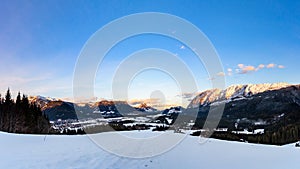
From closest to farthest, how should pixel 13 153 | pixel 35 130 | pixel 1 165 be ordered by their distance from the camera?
pixel 1 165 → pixel 13 153 → pixel 35 130

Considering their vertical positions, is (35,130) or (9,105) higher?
(9,105)

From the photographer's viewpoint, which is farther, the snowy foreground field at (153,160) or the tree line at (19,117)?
the tree line at (19,117)

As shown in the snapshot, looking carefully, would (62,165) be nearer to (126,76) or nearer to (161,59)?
(126,76)

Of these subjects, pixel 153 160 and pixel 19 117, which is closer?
pixel 153 160

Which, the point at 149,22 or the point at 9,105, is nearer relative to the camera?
the point at 149,22

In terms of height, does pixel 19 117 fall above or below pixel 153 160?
above

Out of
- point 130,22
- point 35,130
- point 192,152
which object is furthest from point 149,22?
point 35,130

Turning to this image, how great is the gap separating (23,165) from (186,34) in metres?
6.98

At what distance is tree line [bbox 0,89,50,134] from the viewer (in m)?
36.0

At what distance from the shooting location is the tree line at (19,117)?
36.0 meters

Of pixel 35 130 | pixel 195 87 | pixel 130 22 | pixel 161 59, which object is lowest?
pixel 35 130

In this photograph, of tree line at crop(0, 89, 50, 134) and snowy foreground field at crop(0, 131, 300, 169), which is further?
tree line at crop(0, 89, 50, 134)

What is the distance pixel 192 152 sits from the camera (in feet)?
34.1

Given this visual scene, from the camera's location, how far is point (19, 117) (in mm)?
36844
